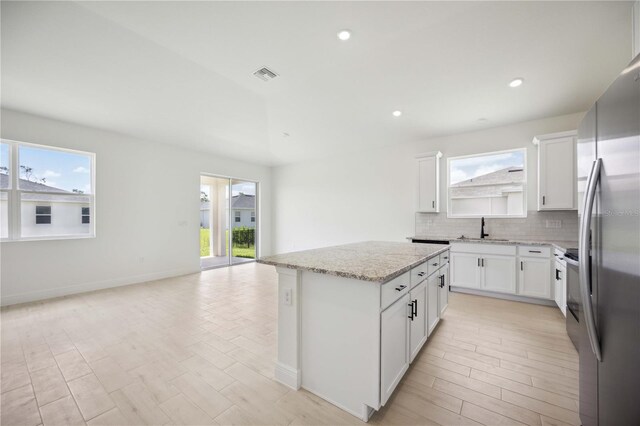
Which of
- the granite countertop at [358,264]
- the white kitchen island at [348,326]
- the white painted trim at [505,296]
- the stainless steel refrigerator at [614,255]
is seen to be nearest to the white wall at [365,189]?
the white painted trim at [505,296]

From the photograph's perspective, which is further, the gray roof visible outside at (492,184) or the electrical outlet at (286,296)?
the gray roof visible outside at (492,184)

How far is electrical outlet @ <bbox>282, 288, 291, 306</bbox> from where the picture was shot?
6.26ft

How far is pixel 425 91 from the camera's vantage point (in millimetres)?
3588

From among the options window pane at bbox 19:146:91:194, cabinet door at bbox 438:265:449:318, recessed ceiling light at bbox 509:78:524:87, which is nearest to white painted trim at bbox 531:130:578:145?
recessed ceiling light at bbox 509:78:524:87

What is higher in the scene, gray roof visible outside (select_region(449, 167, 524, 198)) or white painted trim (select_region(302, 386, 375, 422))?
gray roof visible outside (select_region(449, 167, 524, 198))

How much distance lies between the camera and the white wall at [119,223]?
152 inches

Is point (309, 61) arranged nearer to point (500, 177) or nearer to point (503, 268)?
point (500, 177)

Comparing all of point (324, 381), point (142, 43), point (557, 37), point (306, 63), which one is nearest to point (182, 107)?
point (142, 43)

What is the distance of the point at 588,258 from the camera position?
1133 mm

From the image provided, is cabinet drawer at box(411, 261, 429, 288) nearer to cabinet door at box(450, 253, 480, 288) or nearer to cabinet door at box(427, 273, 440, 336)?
cabinet door at box(427, 273, 440, 336)

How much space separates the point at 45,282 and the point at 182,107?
3.44 metres

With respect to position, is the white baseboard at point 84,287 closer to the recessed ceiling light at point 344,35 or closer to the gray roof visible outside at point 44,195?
the gray roof visible outside at point 44,195

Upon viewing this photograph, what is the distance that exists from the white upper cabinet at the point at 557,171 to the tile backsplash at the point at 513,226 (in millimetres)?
322

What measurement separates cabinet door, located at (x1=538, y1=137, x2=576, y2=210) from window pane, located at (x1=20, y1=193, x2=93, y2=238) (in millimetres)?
7418
